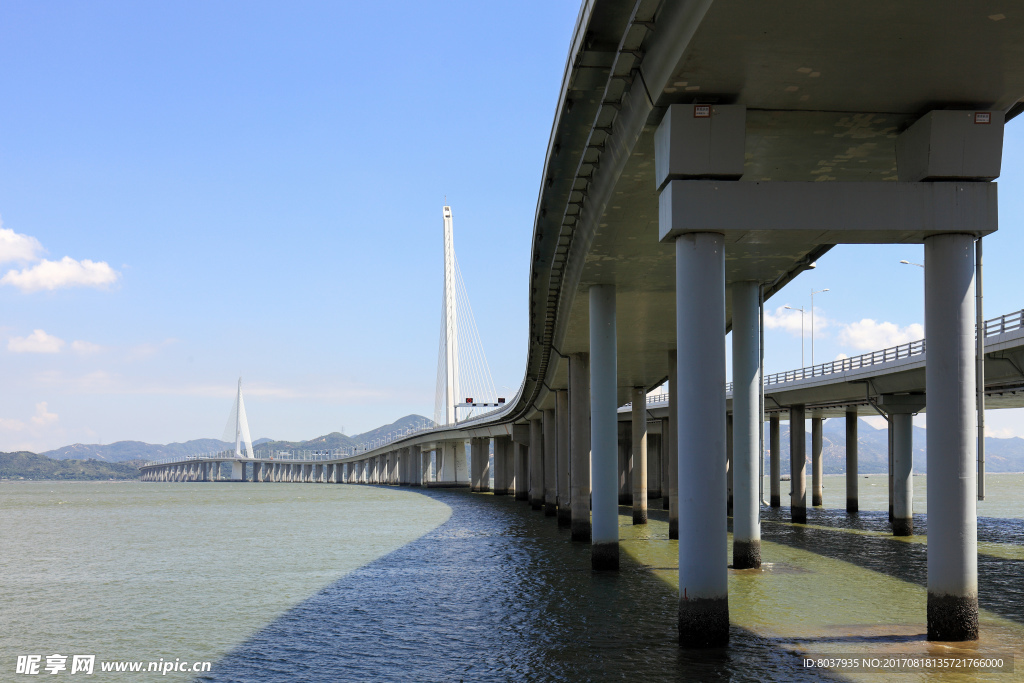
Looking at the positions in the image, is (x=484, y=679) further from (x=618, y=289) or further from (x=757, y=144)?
(x=618, y=289)

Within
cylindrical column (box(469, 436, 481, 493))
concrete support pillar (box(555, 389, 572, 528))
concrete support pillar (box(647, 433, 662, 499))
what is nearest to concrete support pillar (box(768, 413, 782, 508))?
concrete support pillar (box(647, 433, 662, 499))

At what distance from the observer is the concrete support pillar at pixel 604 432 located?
2689cm

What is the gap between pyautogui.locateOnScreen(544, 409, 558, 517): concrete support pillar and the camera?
55656mm

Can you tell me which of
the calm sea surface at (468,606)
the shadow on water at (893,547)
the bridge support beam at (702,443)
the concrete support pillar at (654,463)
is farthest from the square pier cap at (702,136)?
the concrete support pillar at (654,463)

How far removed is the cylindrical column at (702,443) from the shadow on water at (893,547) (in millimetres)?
7507

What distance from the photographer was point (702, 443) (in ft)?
47.1

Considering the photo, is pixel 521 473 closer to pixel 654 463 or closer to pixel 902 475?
pixel 654 463

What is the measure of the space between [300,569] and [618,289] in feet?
47.8

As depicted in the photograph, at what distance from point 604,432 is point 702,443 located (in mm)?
13030

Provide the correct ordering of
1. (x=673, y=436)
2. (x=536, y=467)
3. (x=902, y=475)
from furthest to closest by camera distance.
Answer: (x=536, y=467) → (x=902, y=475) → (x=673, y=436)

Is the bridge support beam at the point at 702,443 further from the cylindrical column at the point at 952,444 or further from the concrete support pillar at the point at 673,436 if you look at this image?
the concrete support pillar at the point at 673,436

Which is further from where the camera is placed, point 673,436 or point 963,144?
point 673,436

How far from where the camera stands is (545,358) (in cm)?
4409

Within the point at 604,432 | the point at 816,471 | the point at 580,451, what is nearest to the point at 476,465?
the point at 816,471
